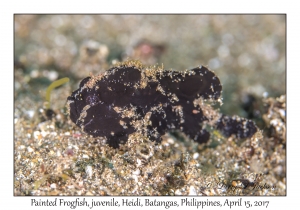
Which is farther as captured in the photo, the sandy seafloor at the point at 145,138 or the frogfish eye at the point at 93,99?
the sandy seafloor at the point at 145,138

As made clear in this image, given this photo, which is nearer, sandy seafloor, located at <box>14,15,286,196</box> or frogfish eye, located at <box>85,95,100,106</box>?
frogfish eye, located at <box>85,95,100,106</box>

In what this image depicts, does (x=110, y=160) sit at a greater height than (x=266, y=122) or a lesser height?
lesser

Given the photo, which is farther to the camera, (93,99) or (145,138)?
(145,138)

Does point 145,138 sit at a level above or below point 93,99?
below

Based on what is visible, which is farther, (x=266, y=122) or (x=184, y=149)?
(x=266, y=122)
